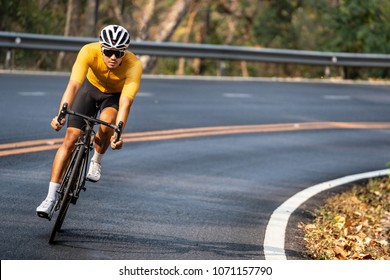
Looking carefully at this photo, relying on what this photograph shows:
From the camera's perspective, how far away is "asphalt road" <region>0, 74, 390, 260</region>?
9.53m

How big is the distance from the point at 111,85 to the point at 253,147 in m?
7.56

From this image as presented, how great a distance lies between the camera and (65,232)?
31.3 ft

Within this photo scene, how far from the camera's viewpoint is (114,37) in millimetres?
8977

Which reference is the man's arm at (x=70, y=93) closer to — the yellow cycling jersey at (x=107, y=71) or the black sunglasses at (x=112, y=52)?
the yellow cycling jersey at (x=107, y=71)

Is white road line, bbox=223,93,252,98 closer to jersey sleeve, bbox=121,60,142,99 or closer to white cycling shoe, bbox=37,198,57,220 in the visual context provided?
jersey sleeve, bbox=121,60,142,99

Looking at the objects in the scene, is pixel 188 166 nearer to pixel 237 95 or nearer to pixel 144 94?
pixel 144 94

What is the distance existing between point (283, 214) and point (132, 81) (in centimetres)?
306

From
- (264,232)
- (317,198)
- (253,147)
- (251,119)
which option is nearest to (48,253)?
(264,232)

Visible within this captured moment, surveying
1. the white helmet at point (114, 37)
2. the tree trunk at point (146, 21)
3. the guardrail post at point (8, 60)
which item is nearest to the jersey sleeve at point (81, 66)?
the white helmet at point (114, 37)

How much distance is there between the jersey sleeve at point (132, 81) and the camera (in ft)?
30.5

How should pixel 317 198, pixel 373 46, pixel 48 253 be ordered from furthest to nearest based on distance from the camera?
pixel 373 46, pixel 317 198, pixel 48 253

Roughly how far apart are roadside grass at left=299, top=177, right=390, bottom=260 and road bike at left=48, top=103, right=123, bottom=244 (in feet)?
7.30

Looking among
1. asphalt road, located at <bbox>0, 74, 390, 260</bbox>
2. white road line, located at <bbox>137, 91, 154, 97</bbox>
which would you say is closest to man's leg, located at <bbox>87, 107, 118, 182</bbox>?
asphalt road, located at <bbox>0, 74, 390, 260</bbox>

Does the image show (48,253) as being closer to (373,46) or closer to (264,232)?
(264,232)
